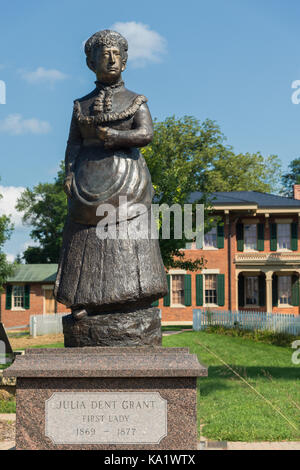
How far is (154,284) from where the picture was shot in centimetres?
530

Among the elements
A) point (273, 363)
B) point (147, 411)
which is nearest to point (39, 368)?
point (147, 411)

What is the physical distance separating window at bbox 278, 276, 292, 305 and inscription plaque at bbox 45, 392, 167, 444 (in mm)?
26577

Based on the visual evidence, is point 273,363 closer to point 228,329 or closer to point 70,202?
point 228,329

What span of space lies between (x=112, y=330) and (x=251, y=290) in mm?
25935

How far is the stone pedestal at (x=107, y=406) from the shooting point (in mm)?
4457

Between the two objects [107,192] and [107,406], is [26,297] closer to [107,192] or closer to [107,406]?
[107,192]

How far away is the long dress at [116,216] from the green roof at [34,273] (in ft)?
79.2

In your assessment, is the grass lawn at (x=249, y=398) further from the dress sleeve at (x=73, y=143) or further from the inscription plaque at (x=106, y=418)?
the dress sleeve at (x=73, y=143)

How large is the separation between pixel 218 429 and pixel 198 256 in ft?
70.3

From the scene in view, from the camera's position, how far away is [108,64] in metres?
5.50

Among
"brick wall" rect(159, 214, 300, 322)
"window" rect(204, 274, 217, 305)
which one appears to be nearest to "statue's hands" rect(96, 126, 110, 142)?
"brick wall" rect(159, 214, 300, 322)

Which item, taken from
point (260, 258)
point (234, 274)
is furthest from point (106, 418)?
point (260, 258)

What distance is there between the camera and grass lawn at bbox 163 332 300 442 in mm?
7430

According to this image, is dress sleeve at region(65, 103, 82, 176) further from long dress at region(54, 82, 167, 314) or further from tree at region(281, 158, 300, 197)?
tree at region(281, 158, 300, 197)
